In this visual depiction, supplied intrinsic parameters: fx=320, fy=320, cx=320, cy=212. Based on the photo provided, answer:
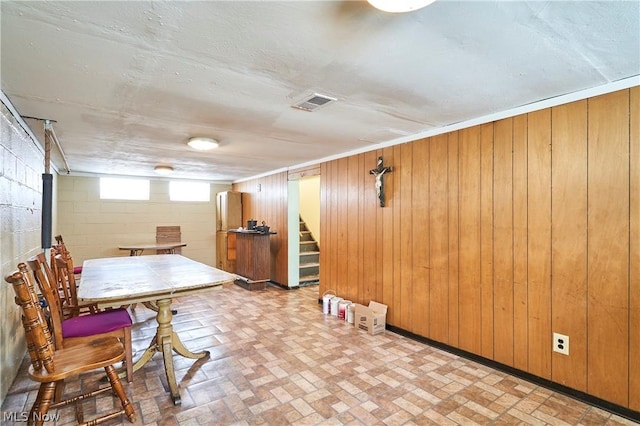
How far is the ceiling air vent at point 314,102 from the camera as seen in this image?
226 cm

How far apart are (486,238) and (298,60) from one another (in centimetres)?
213

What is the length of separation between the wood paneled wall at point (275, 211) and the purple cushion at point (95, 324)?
3.25 m

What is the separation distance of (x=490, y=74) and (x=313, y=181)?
5.72m

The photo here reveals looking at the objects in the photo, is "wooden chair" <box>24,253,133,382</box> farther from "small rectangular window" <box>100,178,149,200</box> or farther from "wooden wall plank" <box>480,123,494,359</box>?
"small rectangular window" <box>100,178,149,200</box>

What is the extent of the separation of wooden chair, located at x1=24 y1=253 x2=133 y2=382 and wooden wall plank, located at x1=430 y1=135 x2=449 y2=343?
8.79ft

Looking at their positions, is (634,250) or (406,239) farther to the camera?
(406,239)

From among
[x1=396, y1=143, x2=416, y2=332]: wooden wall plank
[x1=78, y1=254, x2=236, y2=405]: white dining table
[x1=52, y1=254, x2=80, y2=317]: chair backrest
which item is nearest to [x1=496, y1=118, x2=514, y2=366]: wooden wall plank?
[x1=396, y1=143, x2=416, y2=332]: wooden wall plank

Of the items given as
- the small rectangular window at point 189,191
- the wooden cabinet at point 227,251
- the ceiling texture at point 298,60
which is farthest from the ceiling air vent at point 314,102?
the small rectangular window at point 189,191

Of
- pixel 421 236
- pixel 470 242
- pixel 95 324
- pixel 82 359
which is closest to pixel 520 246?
pixel 470 242

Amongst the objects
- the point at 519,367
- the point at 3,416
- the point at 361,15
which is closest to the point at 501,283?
the point at 519,367

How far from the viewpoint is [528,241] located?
247 cm

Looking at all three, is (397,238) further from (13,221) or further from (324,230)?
(13,221)

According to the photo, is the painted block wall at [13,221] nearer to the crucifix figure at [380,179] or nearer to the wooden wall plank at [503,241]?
the crucifix figure at [380,179]

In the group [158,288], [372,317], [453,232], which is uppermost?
[453,232]
